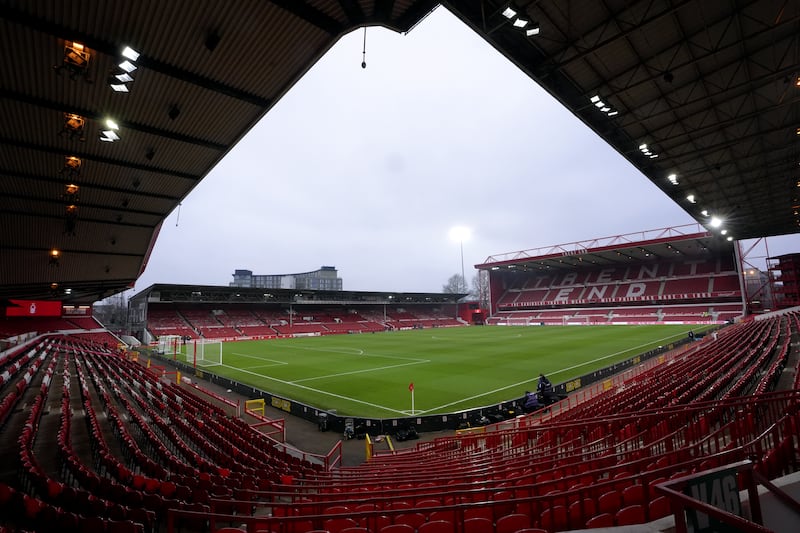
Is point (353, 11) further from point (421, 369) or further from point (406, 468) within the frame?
point (421, 369)

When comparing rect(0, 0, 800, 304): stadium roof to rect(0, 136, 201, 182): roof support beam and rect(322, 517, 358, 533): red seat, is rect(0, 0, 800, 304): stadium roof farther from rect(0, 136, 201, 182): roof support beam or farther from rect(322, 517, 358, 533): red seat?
rect(322, 517, 358, 533): red seat

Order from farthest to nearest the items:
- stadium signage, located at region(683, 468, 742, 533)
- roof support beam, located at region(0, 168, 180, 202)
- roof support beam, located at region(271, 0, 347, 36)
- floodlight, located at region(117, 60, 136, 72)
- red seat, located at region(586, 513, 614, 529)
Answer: roof support beam, located at region(0, 168, 180, 202), floodlight, located at region(117, 60, 136, 72), roof support beam, located at region(271, 0, 347, 36), red seat, located at region(586, 513, 614, 529), stadium signage, located at region(683, 468, 742, 533)

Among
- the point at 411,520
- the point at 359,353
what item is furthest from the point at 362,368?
the point at 411,520

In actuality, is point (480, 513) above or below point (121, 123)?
below

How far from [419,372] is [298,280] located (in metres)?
151

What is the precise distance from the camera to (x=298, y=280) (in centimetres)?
16875

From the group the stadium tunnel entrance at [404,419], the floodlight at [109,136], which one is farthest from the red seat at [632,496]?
the floodlight at [109,136]

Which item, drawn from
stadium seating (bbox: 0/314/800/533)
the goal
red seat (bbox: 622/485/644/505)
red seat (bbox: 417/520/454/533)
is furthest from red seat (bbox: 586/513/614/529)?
the goal

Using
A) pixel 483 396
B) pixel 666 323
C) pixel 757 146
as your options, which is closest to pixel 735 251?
pixel 666 323

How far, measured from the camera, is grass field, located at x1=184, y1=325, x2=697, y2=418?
1795 centimetres

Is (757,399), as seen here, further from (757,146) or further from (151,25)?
(757,146)

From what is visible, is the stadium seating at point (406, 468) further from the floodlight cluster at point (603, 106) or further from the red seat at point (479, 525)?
the floodlight cluster at point (603, 106)

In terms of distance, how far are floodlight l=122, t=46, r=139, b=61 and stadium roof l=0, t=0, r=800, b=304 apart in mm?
47

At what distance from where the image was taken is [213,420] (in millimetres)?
12406
